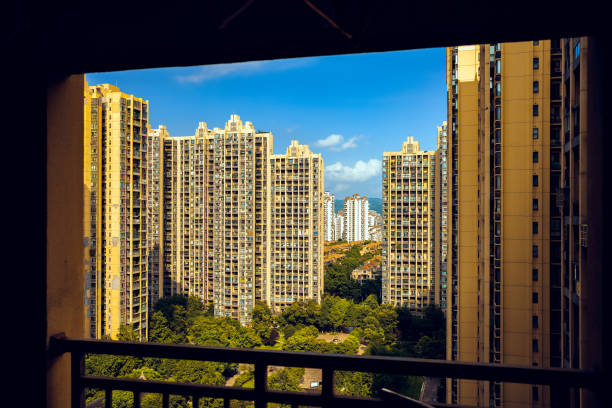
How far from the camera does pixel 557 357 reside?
9.83 metres

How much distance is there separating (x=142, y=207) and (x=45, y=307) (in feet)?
53.2

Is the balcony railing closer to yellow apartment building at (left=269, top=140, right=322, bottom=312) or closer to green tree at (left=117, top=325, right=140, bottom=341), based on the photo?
green tree at (left=117, top=325, right=140, bottom=341)

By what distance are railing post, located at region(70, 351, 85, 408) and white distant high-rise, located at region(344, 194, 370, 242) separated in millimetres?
56217

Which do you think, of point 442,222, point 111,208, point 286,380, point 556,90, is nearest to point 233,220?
point 111,208

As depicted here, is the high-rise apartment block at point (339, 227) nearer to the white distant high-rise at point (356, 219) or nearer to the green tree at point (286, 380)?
the white distant high-rise at point (356, 219)

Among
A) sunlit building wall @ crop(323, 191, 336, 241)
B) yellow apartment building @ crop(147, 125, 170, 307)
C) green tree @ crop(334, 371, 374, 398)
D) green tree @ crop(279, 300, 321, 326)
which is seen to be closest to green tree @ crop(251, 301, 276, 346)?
green tree @ crop(279, 300, 321, 326)

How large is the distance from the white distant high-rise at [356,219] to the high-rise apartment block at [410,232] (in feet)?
109

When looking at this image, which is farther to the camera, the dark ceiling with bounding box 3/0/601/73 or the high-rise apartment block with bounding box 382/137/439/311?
the high-rise apartment block with bounding box 382/137/439/311

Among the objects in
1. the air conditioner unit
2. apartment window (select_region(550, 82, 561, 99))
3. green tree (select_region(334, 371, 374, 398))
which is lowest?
green tree (select_region(334, 371, 374, 398))

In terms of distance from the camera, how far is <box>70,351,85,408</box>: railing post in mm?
1353

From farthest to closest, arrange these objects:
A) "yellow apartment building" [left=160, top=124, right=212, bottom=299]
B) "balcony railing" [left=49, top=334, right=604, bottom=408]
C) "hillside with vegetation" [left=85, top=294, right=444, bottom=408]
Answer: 1. "yellow apartment building" [left=160, top=124, right=212, bottom=299]
2. "hillside with vegetation" [left=85, top=294, right=444, bottom=408]
3. "balcony railing" [left=49, top=334, right=604, bottom=408]

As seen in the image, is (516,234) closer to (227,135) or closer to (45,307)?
(45,307)

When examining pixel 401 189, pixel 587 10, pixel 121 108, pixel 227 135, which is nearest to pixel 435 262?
pixel 401 189

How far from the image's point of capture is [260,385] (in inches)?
46.6
